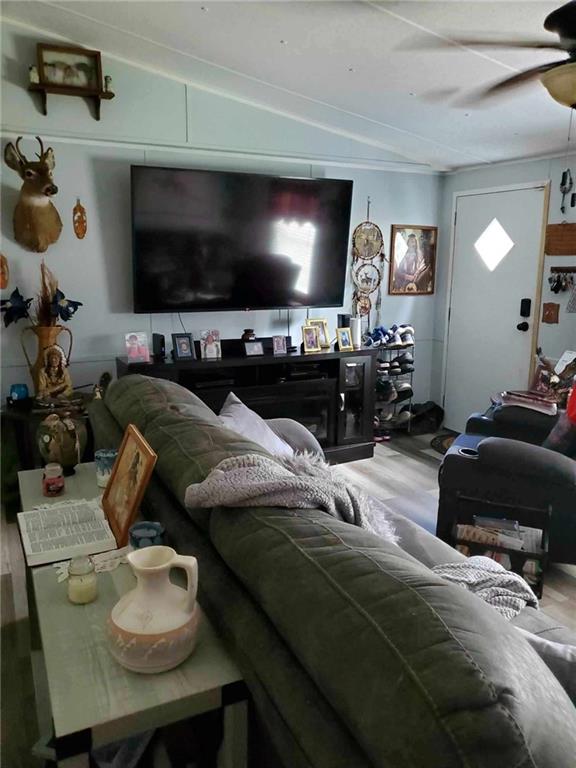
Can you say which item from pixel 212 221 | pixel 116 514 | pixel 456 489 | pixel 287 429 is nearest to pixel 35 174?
pixel 212 221

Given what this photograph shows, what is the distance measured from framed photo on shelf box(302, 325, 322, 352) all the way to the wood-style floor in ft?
2.98

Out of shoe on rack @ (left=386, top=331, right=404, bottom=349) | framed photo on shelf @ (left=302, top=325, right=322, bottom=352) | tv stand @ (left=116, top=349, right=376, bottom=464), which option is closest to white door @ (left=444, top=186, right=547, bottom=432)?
shoe on rack @ (left=386, top=331, right=404, bottom=349)

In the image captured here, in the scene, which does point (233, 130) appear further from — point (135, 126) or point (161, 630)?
point (161, 630)

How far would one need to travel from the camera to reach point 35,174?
11.6ft

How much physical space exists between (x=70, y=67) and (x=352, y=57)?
5.55 ft

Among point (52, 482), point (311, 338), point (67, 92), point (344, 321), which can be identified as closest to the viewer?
point (52, 482)

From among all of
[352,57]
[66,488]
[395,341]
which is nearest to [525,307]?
[395,341]

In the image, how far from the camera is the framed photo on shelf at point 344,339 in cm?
458

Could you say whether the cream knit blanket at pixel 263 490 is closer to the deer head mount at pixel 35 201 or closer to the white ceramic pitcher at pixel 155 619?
the white ceramic pitcher at pixel 155 619

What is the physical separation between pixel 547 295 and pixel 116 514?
12.3ft

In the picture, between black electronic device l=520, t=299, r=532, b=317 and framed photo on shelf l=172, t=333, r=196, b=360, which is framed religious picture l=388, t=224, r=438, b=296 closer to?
black electronic device l=520, t=299, r=532, b=317

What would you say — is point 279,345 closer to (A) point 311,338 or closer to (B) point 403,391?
(A) point 311,338

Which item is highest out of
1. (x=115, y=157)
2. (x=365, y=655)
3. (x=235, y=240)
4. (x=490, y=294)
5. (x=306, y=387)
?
(x=115, y=157)

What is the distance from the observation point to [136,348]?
3898 mm
